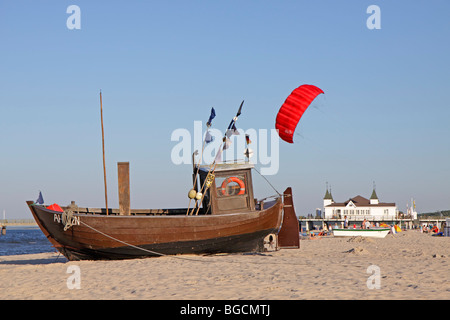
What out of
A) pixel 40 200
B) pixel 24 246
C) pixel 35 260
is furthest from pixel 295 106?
pixel 24 246

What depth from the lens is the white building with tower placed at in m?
99.4

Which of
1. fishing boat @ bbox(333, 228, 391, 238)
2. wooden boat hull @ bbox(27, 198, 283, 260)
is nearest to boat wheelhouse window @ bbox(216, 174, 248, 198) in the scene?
wooden boat hull @ bbox(27, 198, 283, 260)

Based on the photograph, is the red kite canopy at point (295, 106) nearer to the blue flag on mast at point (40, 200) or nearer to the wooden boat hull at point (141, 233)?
the wooden boat hull at point (141, 233)

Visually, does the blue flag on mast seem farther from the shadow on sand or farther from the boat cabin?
Result: the boat cabin

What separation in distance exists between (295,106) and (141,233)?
7717 millimetres

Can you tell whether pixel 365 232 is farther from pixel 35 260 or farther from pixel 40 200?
pixel 40 200

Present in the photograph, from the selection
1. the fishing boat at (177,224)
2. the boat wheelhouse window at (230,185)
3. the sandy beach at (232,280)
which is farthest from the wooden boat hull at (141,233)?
the sandy beach at (232,280)

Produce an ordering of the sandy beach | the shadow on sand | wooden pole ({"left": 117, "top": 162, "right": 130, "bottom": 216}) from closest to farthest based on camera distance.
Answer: the sandy beach
wooden pole ({"left": 117, "top": 162, "right": 130, "bottom": 216})
the shadow on sand

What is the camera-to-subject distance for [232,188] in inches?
717

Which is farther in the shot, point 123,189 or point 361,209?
point 361,209

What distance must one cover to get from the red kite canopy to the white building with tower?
81.1 meters

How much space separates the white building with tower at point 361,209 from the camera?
99.4m
